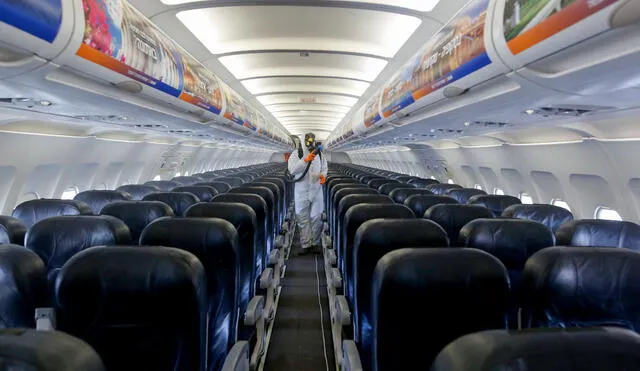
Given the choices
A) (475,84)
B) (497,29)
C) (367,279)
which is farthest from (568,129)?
(367,279)

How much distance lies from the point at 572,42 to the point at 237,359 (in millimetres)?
2459

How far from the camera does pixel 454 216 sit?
4.54 m

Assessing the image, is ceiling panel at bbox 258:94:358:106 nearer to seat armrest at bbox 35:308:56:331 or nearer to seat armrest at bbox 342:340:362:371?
seat armrest at bbox 342:340:362:371

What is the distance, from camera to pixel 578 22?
1.82m

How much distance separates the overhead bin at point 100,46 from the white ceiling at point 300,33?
54 cm

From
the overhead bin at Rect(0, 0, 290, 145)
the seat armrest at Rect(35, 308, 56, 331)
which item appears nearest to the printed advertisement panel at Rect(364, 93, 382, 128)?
the overhead bin at Rect(0, 0, 290, 145)

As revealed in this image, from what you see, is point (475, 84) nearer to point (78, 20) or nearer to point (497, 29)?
point (497, 29)

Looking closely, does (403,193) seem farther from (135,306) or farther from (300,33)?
(135,306)

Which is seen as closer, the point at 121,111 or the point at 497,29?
the point at 497,29

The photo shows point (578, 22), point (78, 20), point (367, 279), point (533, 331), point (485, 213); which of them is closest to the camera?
point (533, 331)

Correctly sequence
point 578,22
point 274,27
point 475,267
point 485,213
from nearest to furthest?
point 578,22
point 475,267
point 485,213
point 274,27

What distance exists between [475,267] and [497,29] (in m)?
1.49

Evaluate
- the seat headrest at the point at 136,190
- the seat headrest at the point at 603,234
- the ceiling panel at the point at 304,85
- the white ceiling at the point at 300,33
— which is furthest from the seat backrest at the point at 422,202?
the seat headrest at the point at 136,190

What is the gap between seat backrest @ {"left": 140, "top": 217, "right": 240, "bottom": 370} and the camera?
2.99 meters
